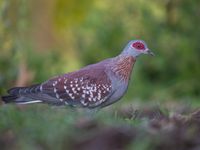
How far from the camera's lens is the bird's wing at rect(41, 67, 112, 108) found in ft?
26.9

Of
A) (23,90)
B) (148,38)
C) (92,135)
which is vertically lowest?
(148,38)

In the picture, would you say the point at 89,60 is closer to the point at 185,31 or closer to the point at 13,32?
the point at 185,31

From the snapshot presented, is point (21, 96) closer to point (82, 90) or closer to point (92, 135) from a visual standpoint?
point (82, 90)

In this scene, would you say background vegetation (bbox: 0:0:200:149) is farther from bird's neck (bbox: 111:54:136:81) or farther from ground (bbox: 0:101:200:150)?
ground (bbox: 0:101:200:150)

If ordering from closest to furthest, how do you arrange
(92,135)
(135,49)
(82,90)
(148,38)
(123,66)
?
1. (92,135)
2. (82,90)
3. (123,66)
4. (135,49)
5. (148,38)

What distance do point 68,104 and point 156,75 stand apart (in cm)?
941

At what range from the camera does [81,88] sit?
8.26 meters

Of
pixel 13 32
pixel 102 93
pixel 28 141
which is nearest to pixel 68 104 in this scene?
pixel 102 93

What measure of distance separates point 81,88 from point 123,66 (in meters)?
0.58

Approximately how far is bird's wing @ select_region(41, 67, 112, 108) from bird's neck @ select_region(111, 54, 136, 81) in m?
0.17

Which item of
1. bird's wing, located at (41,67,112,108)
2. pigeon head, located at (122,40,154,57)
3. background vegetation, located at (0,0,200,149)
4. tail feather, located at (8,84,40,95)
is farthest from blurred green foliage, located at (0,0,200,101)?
bird's wing, located at (41,67,112,108)

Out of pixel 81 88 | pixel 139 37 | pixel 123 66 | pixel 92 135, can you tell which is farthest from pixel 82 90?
pixel 139 37

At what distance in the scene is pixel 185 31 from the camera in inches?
677

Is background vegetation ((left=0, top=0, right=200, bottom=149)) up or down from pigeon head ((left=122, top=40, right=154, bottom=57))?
down
